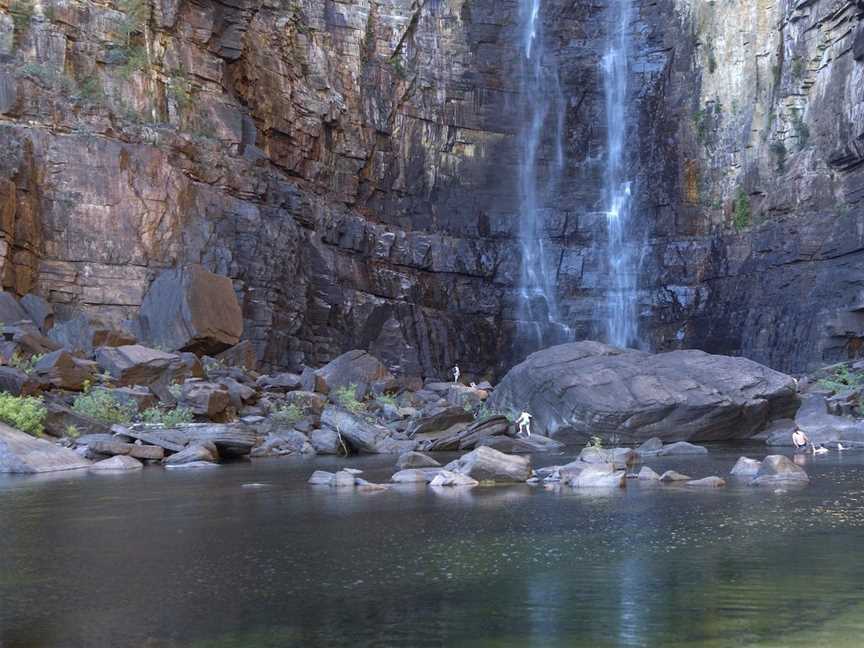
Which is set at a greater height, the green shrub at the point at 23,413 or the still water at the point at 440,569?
the green shrub at the point at 23,413

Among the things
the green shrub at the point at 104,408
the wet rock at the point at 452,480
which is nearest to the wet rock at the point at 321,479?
the wet rock at the point at 452,480

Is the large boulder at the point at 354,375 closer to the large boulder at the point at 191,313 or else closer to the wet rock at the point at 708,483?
the large boulder at the point at 191,313

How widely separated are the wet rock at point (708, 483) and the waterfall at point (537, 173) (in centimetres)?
3246

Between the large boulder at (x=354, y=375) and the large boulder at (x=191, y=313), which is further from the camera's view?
the large boulder at (x=354, y=375)

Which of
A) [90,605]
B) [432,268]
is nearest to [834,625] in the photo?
[90,605]

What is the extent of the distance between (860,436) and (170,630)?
19.9m

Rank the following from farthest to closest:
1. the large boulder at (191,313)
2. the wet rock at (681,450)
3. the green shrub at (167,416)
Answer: the large boulder at (191,313) → the green shrub at (167,416) → the wet rock at (681,450)

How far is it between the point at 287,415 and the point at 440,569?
706 inches

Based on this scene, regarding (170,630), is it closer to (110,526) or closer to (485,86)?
(110,526)

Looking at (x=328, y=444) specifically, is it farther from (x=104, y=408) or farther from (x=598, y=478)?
(x=598, y=478)

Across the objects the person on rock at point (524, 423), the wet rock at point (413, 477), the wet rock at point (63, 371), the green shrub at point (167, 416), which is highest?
the wet rock at point (63, 371)

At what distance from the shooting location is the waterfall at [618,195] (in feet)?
152

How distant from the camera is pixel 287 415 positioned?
2500cm

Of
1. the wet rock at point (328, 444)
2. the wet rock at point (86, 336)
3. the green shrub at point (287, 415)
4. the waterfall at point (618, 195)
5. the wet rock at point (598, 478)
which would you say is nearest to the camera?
the wet rock at point (598, 478)
